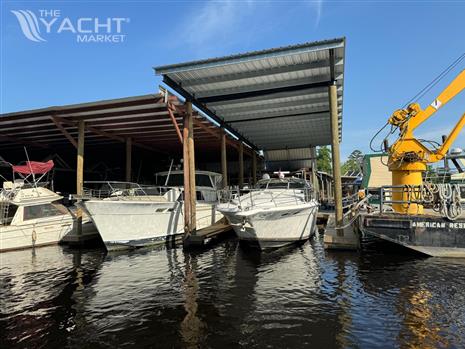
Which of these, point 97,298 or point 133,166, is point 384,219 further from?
point 133,166

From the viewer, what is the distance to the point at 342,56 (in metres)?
11.0

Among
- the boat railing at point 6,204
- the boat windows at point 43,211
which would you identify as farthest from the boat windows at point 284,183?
the boat railing at point 6,204

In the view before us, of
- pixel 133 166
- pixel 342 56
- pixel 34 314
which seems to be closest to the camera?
pixel 34 314

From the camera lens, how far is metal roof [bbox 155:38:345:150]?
10.9m

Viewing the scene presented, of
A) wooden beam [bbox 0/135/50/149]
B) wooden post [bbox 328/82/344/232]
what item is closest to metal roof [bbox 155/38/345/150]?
wooden post [bbox 328/82/344/232]

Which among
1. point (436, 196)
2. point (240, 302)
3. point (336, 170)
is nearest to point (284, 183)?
point (336, 170)

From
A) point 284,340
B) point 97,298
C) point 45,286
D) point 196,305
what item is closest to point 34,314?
point 97,298

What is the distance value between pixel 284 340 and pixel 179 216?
9.78m

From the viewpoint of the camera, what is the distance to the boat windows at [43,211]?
1394 centimetres

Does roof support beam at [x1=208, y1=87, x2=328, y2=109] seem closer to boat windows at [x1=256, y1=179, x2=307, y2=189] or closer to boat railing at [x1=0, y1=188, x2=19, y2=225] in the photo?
boat windows at [x1=256, y1=179, x2=307, y2=189]

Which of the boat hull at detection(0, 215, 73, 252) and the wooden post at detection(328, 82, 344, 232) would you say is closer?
the wooden post at detection(328, 82, 344, 232)

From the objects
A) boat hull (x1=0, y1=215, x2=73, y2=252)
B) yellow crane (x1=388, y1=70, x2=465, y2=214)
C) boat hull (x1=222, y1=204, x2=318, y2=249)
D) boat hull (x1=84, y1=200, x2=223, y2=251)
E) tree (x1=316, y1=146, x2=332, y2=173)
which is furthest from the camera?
tree (x1=316, y1=146, x2=332, y2=173)

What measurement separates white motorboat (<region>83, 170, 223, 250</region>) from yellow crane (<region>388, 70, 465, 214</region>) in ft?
27.1

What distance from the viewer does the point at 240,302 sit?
21.4 feet
